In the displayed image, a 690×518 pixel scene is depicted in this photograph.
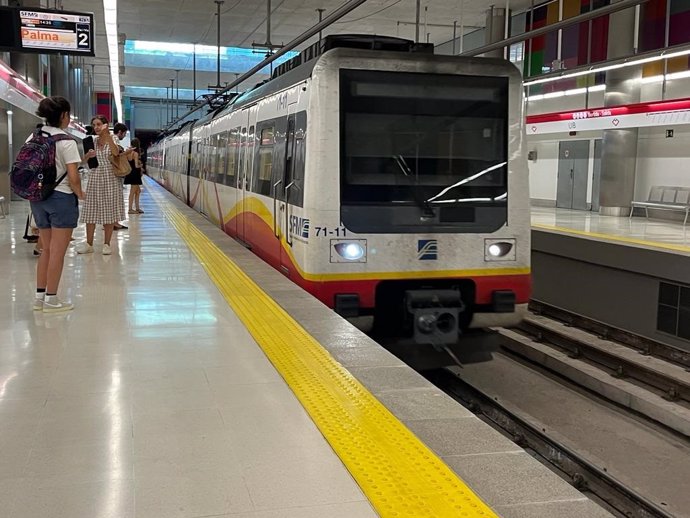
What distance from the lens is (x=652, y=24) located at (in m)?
15.4

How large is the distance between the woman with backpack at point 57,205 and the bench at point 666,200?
12.4 metres

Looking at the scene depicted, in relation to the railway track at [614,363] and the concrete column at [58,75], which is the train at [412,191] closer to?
the railway track at [614,363]

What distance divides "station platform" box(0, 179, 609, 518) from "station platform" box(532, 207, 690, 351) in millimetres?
5617

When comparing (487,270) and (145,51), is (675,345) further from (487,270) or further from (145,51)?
(145,51)

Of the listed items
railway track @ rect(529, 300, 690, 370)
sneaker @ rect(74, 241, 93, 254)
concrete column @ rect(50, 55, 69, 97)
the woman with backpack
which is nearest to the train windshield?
the woman with backpack

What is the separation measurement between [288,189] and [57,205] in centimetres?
199

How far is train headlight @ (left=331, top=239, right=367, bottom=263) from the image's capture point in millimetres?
5473

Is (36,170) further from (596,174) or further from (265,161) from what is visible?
(596,174)

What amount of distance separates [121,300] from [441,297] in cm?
257

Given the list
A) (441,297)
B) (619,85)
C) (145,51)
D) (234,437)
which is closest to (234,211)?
(441,297)

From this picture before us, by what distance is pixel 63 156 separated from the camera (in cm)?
496

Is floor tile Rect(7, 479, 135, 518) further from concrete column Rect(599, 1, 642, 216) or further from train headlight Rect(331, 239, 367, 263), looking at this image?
concrete column Rect(599, 1, 642, 216)

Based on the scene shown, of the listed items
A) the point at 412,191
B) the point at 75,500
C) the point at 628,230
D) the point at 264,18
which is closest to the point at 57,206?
the point at 412,191

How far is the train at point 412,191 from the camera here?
17.9 feet
